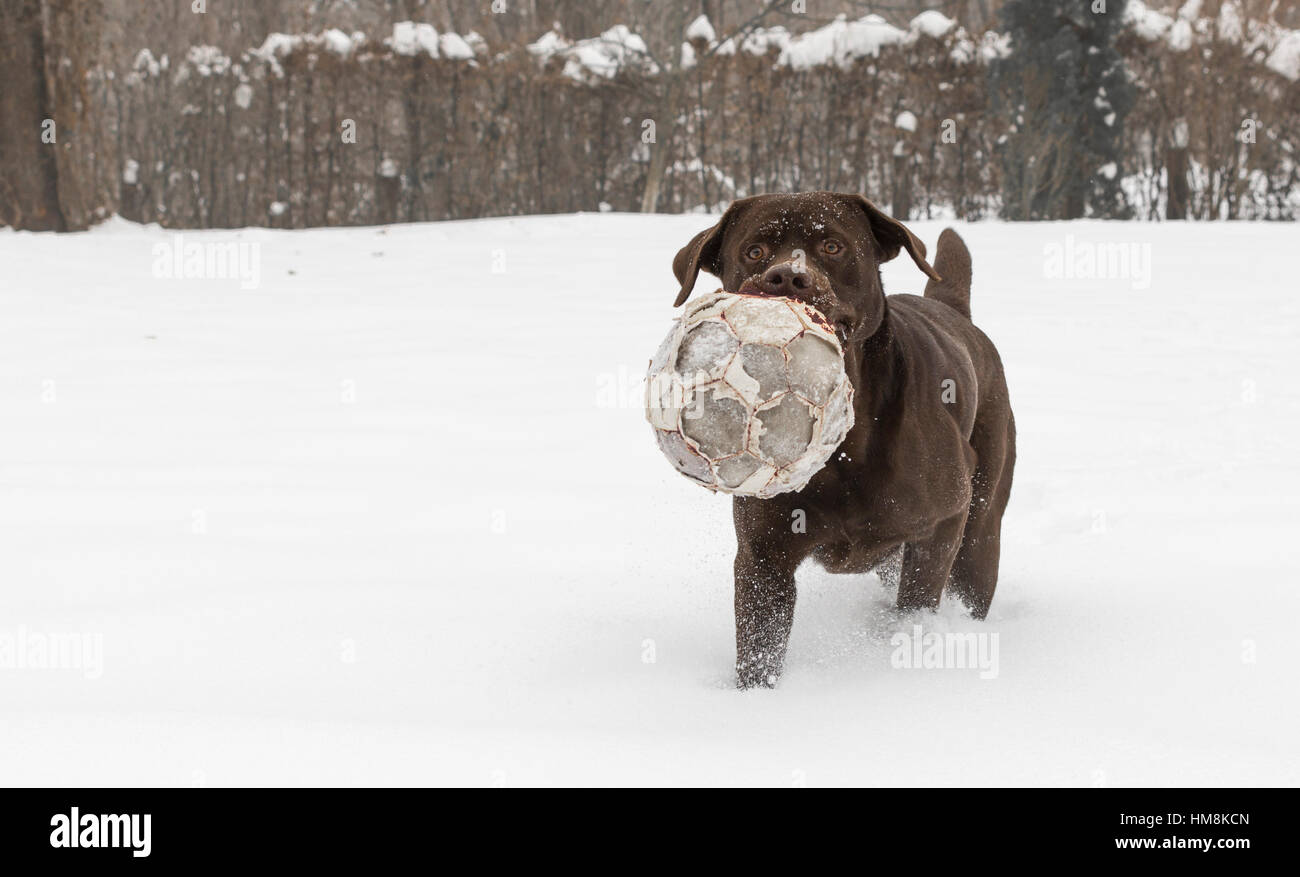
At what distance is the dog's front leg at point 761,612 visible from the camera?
3020 millimetres

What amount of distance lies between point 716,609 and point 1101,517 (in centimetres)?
157

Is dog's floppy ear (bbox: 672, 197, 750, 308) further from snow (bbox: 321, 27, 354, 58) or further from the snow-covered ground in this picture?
snow (bbox: 321, 27, 354, 58)

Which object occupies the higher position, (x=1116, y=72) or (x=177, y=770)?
(x=1116, y=72)

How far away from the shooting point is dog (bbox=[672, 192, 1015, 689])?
284 cm

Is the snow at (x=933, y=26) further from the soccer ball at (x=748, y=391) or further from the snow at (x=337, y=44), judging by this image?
the soccer ball at (x=748, y=391)

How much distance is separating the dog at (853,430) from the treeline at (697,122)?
9.81m

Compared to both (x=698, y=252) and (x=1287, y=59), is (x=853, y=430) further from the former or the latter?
(x=1287, y=59)

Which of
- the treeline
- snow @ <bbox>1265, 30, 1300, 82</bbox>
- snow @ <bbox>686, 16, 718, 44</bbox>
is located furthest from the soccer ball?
snow @ <bbox>686, 16, 718, 44</bbox>
